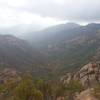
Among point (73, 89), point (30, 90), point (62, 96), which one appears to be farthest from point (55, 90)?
point (30, 90)

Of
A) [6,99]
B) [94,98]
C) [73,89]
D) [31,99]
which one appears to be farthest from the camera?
[73,89]

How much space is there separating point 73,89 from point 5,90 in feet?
136

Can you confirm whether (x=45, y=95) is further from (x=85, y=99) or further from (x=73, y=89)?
(x=85, y=99)

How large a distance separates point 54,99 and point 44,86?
9326 mm

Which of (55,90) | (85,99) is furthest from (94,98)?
(55,90)

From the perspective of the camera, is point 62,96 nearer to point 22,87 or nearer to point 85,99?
point 22,87

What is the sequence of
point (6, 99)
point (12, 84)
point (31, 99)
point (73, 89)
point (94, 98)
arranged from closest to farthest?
1. point (94, 98)
2. point (31, 99)
3. point (6, 99)
4. point (12, 84)
5. point (73, 89)

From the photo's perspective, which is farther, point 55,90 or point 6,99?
point 55,90

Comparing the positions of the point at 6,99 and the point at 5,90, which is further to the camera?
the point at 5,90

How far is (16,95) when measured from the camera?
11144cm

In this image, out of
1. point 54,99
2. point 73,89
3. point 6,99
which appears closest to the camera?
point 6,99

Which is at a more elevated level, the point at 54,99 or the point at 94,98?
the point at 94,98

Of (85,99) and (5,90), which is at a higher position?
(85,99)

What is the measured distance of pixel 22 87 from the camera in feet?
365
